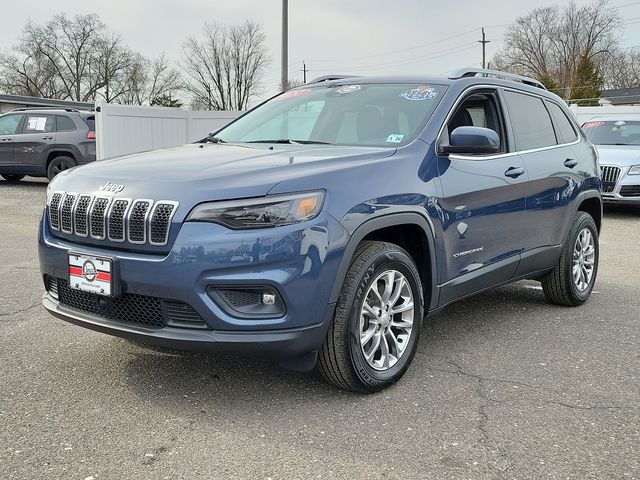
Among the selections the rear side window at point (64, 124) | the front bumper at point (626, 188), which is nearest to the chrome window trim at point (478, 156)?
the front bumper at point (626, 188)

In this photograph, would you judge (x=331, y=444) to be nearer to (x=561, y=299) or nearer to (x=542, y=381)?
(x=542, y=381)

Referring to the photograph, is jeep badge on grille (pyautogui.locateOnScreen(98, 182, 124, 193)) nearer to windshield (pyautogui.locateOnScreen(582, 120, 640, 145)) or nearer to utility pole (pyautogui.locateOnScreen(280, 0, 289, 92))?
windshield (pyautogui.locateOnScreen(582, 120, 640, 145))

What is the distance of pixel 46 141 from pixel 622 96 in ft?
157

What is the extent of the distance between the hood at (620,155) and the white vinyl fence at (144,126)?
7.09 m

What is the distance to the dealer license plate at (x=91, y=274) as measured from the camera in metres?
3.12

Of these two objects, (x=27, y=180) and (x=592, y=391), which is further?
(x=27, y=180)

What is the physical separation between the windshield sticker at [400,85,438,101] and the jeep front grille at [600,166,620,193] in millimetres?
8335

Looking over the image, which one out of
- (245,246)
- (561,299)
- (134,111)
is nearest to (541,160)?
(561,299)

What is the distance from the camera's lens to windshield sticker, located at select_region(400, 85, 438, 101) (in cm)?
422

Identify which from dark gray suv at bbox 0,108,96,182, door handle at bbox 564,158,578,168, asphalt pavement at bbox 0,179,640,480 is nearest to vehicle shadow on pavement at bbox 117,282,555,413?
asphalt pavement at bbox 0,179,640,480

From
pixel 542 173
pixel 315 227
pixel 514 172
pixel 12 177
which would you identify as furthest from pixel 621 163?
pixel 12 177

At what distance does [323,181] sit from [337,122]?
1.22m

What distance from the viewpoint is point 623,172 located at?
11.4 meters

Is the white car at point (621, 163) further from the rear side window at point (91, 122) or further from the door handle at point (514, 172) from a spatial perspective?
the rear side window at point (91, 122)
